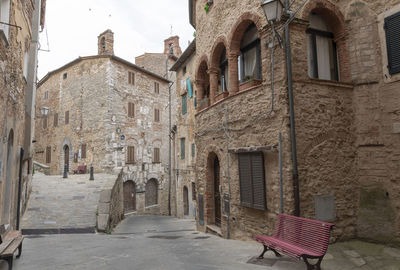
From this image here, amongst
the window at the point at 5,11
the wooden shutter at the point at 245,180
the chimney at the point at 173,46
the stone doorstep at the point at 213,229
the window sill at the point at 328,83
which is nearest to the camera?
the window at the point at 5,11

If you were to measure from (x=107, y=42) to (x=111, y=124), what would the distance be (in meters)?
7.21

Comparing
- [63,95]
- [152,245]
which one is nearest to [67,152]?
[63,95]

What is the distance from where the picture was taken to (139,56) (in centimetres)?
3269

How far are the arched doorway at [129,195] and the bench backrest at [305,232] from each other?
56.9ft

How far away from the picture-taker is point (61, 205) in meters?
11.2

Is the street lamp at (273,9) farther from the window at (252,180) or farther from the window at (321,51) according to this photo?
the window at (252,180)

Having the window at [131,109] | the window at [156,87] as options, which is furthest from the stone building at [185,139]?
the window at [156,87]

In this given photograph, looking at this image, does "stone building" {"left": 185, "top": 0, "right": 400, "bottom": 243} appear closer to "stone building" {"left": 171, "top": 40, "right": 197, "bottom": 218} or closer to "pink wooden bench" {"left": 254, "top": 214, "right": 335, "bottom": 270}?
"pink wooden bench" {"left": 254, "top": 214, "right": 335, "bottom": 270}

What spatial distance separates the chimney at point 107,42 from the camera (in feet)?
74.2

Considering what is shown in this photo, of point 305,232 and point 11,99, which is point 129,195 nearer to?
point 11,99

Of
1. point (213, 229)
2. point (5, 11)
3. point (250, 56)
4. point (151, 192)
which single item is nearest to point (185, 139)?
point (151, 192)

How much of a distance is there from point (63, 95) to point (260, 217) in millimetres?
21192

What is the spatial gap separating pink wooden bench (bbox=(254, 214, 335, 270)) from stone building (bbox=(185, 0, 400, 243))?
0.75 meters

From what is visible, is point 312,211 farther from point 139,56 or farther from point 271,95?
point 139,56
